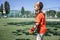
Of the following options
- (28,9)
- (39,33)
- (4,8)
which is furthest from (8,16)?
(39,33)

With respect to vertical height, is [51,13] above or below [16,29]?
above

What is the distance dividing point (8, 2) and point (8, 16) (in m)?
0.22

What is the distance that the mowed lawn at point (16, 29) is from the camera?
99.4 inches

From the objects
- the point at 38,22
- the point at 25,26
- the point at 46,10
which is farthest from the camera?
the point at 25,26

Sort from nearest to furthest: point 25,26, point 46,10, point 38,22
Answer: point 38,22
point 46,10
point 25,26

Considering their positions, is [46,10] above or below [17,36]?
above

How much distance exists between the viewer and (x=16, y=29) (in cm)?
260

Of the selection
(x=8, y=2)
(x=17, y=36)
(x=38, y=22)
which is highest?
(x=8, y=2)

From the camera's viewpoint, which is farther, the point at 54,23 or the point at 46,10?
the point at 54,23

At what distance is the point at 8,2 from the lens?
254 cm

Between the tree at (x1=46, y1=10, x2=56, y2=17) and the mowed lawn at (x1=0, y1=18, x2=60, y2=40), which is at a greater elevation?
the tree at (x1=46, y1=10, x2=56, y2=17)

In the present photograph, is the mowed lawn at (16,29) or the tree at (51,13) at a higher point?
the tree at (51,13)

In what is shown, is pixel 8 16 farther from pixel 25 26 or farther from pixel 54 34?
pixel 54 34

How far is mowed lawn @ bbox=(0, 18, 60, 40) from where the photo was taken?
2525 mm
